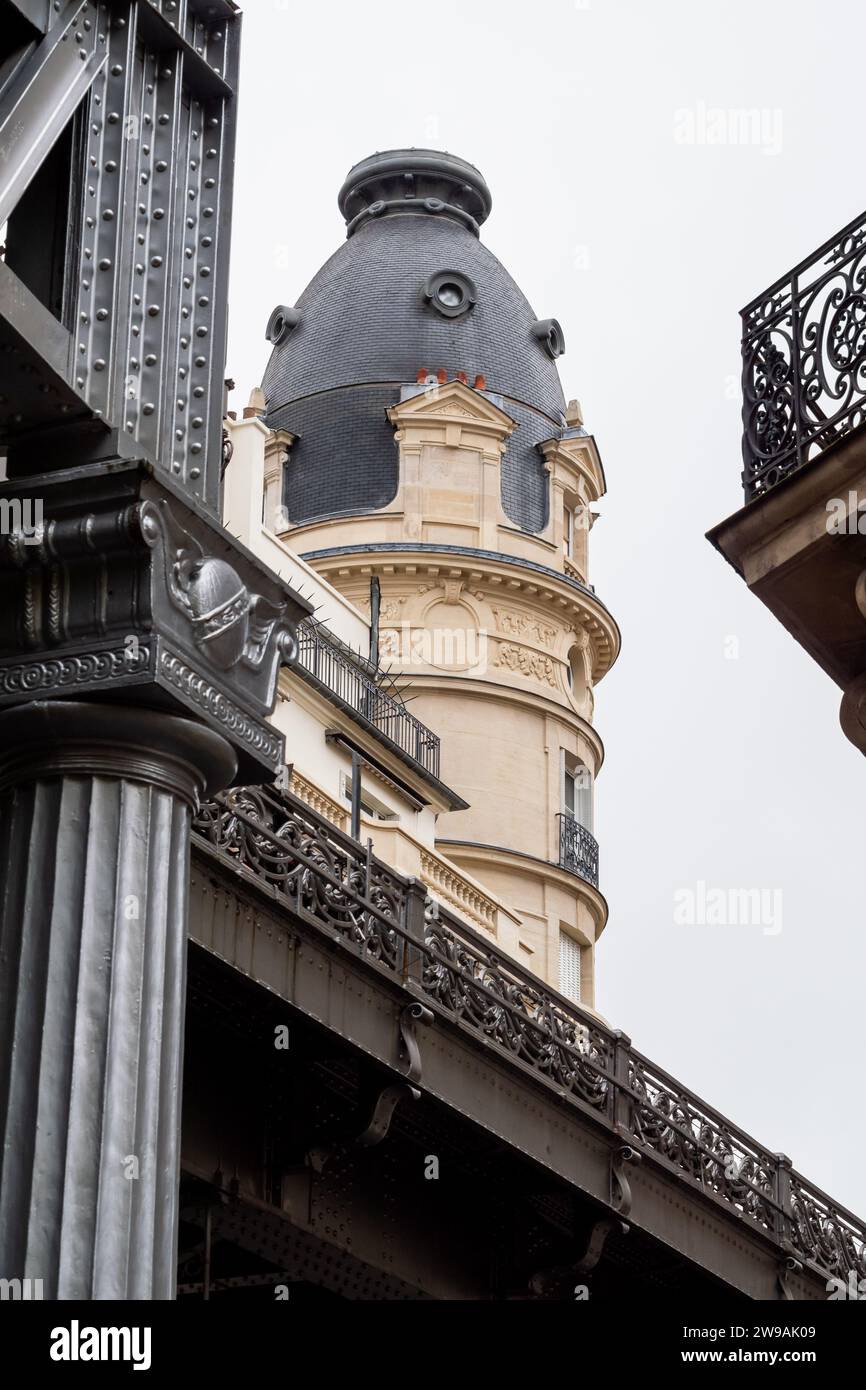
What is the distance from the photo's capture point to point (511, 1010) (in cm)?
2011

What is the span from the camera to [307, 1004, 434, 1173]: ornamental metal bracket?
1784 centimetres

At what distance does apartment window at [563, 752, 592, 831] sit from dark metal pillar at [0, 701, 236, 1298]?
34523mm

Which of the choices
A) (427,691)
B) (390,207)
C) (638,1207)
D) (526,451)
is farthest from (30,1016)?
(390,207)

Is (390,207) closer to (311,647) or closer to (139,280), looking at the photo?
(311,647)

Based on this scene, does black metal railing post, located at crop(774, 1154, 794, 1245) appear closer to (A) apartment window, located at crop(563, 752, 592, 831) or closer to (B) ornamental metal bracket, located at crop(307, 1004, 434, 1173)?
(B) ornamental metal bracket, located at crop(307, 1004, 434, 1173)

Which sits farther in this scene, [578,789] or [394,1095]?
[578,789]

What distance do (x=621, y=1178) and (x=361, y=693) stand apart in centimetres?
1646

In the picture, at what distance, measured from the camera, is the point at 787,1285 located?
78.6 ft

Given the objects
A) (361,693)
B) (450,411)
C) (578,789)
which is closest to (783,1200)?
(361,693)

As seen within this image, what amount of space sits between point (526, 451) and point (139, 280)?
1392 inches

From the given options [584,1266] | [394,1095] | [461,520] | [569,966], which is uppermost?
[461,520]

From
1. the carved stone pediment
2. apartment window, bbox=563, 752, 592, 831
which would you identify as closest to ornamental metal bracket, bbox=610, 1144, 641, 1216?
apartment window, bbox=563, 752, 592, 831

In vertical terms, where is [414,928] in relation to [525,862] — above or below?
below

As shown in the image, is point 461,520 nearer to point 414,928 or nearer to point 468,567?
point 468,567
